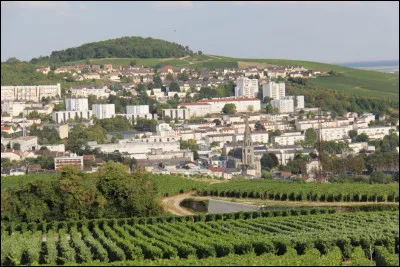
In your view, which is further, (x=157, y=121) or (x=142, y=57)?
(x=142, y=57)

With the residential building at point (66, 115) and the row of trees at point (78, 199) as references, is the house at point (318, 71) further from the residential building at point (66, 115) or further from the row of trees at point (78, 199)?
the row of trees at point (78, 199)

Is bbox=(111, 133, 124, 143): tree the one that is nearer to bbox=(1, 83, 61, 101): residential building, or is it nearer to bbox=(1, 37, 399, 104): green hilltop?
bbox=(1, 83, 61, 101): residential building

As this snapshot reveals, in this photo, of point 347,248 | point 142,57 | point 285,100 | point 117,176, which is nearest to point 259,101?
point 285,100

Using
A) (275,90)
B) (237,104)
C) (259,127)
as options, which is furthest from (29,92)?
(259,127)

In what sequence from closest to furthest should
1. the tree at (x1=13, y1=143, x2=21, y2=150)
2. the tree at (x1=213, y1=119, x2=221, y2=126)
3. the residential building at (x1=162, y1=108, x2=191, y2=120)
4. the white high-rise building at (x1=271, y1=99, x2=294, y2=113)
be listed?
the tree at (x1=13, y1=143, x2=21, y2=150) → the tree at (x1=213, y1=119, x2=221, y2=126) → the residential building at (x1=162, y1=108, x2=191, y2=120) → the white high-rise building at (x1=271, y1=99, x2=294, y2=113)

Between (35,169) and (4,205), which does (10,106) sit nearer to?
(35,169)

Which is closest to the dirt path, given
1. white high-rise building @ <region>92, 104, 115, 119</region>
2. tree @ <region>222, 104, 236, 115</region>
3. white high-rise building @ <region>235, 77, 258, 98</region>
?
white high-rise building @ <region>92, 104, 115, 119</region>
